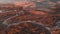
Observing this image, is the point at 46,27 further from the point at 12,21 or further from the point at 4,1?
the point at 4,1

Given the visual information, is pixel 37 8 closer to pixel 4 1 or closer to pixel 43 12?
pixel 43 12

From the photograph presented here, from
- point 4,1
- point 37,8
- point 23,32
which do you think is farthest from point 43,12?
point 4,1

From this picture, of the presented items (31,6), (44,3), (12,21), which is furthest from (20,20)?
(44,3)

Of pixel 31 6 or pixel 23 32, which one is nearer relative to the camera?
pixel 23 32

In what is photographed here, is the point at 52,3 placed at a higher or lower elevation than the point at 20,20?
higher

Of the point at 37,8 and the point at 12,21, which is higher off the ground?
the point at 37,8

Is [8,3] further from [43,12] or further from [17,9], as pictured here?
[43,12]

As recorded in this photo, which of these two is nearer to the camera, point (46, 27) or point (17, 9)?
point (46, 27)
